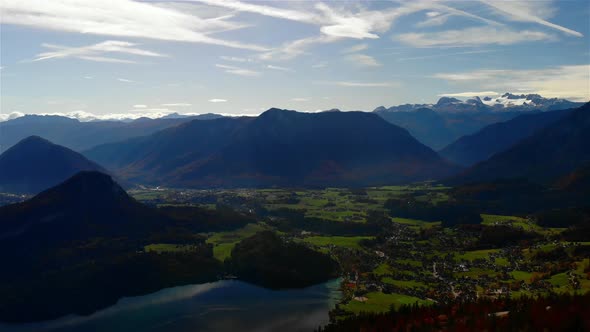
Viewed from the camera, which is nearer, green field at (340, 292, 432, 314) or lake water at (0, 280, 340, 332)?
Result: green field at (340, 292, 432, 314)

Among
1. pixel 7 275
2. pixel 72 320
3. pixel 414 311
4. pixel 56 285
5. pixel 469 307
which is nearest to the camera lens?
pixel 469 307

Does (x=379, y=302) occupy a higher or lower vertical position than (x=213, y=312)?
higher

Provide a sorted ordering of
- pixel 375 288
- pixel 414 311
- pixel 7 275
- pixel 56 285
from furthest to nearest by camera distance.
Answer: pixel 7 275 → pixel 56 285 → pixel 375 288 → pixel 414 311

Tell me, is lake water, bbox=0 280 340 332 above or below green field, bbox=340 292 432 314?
below

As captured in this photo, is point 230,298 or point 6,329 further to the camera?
point 230,298

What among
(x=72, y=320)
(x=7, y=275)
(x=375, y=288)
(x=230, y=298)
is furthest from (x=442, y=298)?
(x=7, y=275)

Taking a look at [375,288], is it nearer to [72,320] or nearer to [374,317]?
[374,317]

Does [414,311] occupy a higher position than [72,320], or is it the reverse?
[414,311]

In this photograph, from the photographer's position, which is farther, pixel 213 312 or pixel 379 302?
pixel 213 312
